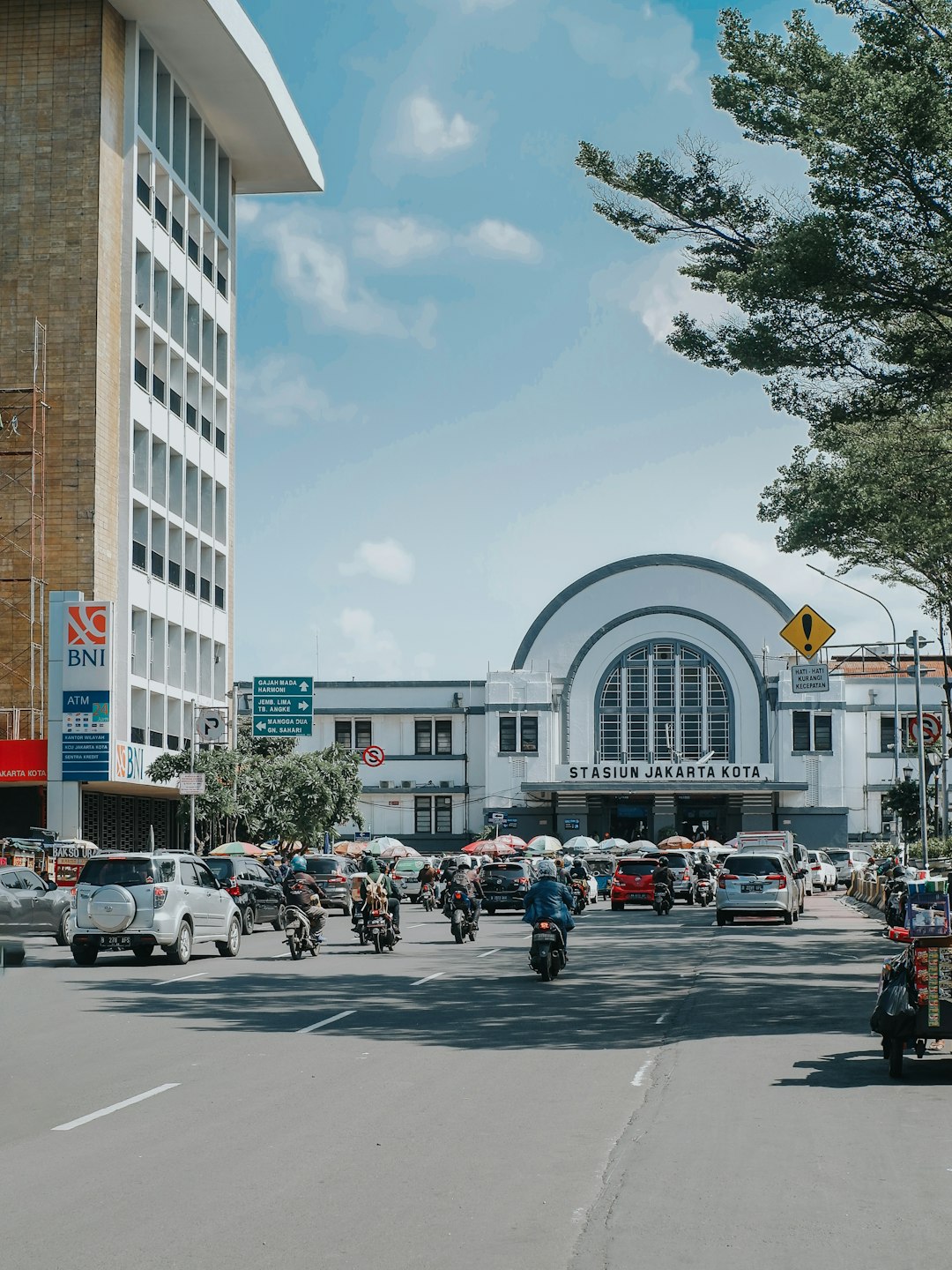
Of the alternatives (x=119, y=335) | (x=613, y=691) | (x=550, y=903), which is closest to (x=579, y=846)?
(x=613, y=691)

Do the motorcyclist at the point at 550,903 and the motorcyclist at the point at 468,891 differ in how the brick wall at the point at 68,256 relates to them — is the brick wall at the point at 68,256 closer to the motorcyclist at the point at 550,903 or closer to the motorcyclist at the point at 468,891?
the motorcyclist at the point at 468,891

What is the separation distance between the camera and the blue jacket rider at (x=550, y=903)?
21641 mm

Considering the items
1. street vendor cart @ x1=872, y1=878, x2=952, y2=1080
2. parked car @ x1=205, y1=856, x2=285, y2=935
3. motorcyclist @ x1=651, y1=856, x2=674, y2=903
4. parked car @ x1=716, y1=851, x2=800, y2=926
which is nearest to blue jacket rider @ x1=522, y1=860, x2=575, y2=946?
street vendor cart @ x1=872, y1=878, x2=952, y2=1080

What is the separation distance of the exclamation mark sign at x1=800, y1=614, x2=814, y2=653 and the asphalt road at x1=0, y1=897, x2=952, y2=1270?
11486 mm

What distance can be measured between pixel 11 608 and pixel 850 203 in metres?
32.7

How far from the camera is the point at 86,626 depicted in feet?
144

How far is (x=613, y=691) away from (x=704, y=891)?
122 ft

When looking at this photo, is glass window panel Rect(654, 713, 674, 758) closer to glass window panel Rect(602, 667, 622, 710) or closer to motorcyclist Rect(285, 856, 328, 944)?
glass window panel Rect(602, 667, 622, 710)

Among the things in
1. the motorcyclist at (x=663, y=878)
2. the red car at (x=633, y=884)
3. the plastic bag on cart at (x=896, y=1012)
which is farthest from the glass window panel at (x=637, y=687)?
the plastic bag on cart at (x=896, y=1012)

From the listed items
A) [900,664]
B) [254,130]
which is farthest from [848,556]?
[900,664]

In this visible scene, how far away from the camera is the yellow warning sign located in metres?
31.1

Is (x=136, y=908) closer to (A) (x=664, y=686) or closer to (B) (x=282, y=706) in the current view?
(B) (x=282, y=706)

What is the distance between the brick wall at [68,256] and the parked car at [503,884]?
14875mm

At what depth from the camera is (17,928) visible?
2734 cm
